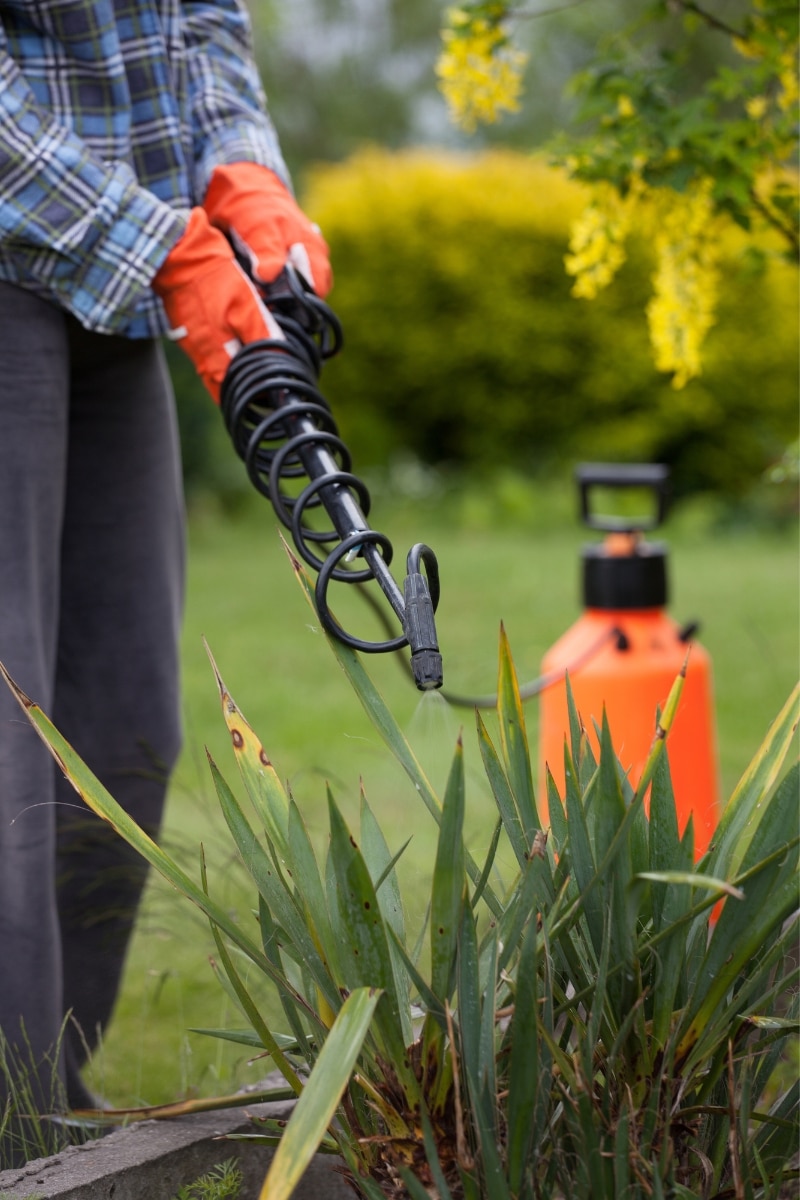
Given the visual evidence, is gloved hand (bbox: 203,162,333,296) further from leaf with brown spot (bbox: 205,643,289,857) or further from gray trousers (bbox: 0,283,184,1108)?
leaf with brown spot (bbox: 205,643,289,857)

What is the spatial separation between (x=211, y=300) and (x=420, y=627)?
574 mm

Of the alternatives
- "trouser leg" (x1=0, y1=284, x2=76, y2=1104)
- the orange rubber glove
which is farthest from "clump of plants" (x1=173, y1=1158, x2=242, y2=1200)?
the orange rubber glove

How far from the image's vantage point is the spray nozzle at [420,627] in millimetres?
1016

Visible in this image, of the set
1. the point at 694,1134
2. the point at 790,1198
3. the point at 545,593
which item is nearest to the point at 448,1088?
the point at 694,1134

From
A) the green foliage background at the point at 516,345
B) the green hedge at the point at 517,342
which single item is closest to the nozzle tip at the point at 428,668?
the green foliage background at the point at 516,345

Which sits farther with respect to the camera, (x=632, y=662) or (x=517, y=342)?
(x=517, y=342)

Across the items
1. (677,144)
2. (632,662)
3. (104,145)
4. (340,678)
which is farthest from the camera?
(340,678)

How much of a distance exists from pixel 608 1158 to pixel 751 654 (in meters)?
4.08

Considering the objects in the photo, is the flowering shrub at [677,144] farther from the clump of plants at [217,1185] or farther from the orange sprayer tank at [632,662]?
the clump of plants at [217,1185]

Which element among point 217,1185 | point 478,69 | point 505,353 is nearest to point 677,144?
point 478,69

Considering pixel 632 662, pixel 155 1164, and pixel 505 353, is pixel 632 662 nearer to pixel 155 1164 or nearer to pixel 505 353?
pixel 155 1164

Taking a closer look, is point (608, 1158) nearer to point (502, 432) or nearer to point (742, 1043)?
point (742, 1043)

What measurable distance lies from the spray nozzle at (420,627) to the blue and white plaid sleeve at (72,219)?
58cm

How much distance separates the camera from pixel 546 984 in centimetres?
92
